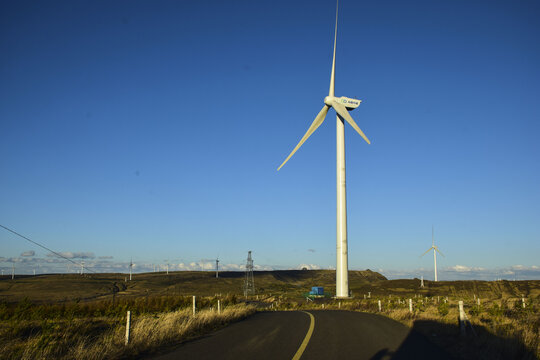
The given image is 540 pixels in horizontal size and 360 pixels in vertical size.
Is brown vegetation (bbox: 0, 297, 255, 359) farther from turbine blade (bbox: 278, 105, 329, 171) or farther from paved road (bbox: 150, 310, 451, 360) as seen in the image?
turbine blade (bbox: 278, 105, 329, 171)

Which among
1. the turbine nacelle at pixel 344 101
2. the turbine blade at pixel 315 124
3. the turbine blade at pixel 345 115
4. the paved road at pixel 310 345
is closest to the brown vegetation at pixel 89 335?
the paved road at pixel 310 345

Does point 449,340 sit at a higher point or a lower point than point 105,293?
higher

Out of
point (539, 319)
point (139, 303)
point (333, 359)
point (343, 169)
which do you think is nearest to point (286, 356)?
point (333, 359)

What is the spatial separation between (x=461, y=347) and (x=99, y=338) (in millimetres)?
11098

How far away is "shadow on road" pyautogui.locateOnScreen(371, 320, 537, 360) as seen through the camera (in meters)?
9.79

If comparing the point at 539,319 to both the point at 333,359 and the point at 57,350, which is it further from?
the point at 57,350

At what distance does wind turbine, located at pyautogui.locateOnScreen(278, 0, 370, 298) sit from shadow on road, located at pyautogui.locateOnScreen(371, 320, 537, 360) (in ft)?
94.0

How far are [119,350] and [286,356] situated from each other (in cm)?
459

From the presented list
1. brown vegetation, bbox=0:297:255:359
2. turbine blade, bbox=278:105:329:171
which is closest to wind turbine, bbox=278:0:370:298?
turbine blade, bbox=278:105:329:171

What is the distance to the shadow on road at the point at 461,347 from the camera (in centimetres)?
979

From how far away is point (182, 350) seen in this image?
36.4 feet

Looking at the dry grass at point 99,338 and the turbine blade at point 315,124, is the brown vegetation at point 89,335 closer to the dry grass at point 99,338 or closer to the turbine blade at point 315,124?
the dry grass at point 99,338

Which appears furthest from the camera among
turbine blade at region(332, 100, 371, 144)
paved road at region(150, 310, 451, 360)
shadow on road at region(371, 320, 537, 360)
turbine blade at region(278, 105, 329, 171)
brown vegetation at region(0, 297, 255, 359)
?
turbine blade at region(278, 105, 329, 171)

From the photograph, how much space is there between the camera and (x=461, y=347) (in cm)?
1153
